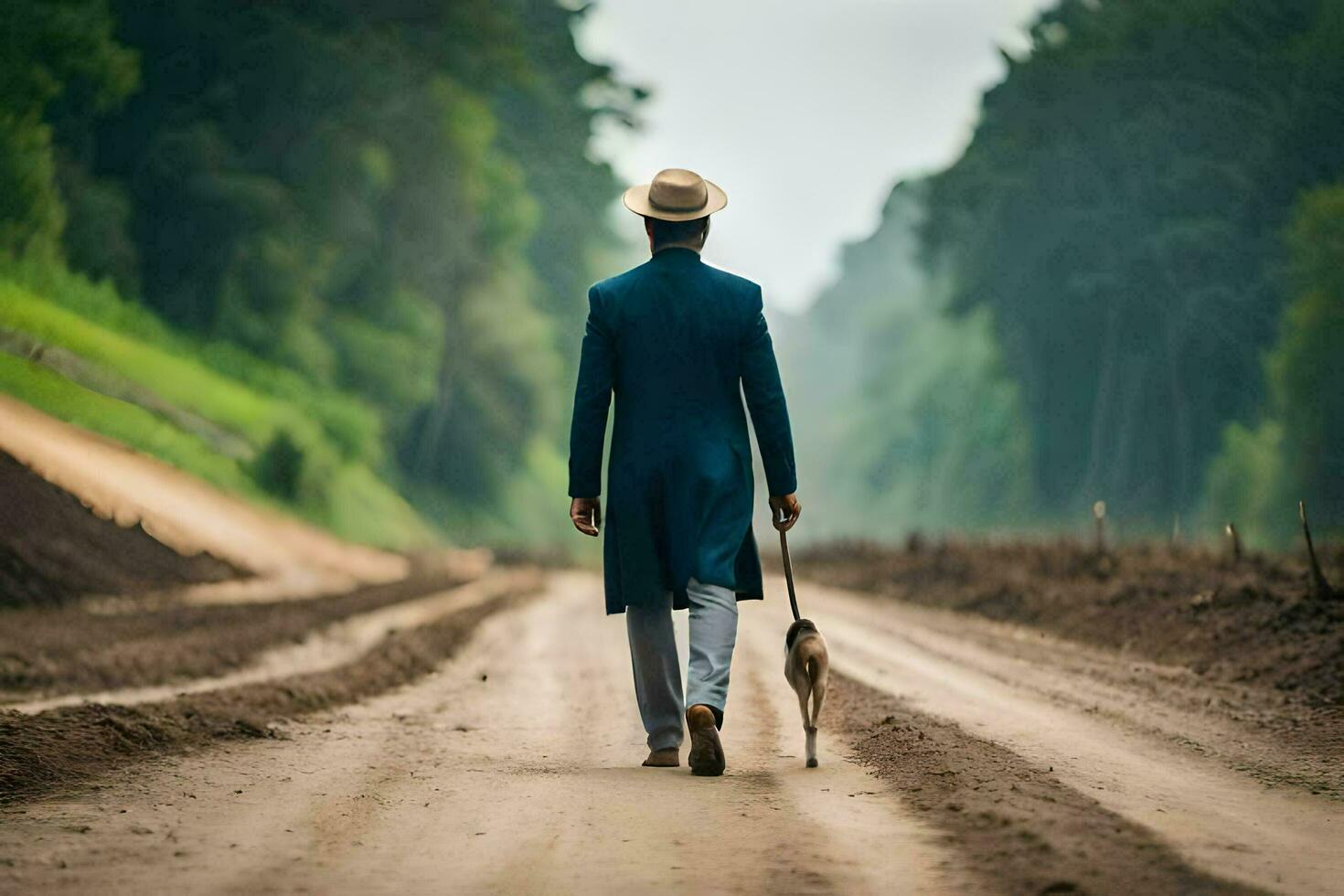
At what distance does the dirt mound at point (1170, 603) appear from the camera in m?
10.1

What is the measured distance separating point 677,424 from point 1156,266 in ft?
124

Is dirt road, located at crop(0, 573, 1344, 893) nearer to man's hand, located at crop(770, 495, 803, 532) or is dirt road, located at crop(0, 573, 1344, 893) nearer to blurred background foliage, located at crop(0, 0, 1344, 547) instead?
man's hand, located at crop(770, 495, 803, 532)

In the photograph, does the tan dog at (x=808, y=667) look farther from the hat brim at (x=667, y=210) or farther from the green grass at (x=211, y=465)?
the green grass at (x=211, y=465)

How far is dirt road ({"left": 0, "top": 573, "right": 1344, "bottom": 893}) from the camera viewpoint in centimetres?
420

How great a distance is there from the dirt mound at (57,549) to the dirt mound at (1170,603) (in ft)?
31.5

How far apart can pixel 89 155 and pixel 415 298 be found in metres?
17.1

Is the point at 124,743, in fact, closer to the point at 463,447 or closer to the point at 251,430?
the point at 251,430

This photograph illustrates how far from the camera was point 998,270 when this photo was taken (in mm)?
48281

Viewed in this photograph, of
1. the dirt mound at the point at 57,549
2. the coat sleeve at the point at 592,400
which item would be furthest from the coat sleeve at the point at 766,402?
the dirt mound at the point at 57,549

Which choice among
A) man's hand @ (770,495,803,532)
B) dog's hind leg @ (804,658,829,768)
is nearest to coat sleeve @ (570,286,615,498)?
man's hand @ (770,495,803,532)

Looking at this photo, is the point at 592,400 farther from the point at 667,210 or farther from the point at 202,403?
the point at 202,403

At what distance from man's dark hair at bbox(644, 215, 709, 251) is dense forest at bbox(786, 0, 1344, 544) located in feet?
76.6

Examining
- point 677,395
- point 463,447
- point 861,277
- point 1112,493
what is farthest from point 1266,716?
point 861,277

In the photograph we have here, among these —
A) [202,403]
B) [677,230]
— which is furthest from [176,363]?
[677,230]
